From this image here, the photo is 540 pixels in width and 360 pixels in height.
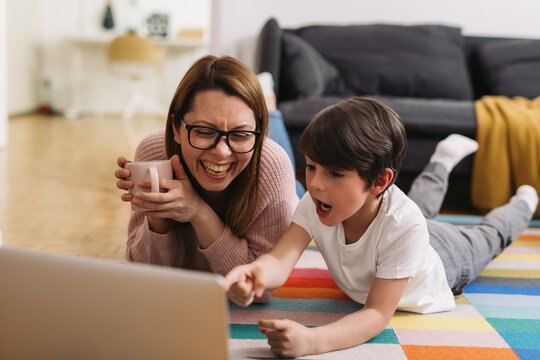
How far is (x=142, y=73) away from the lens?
645cm

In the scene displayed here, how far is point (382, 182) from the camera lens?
45.2 inches

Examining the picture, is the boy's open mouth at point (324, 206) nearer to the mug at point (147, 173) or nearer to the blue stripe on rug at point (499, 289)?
the mug at point (147, 173)

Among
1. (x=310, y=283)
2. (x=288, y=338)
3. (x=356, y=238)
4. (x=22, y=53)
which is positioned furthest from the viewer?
(x=22, y=53)

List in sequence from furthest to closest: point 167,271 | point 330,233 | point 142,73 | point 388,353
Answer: point 142,73
point 330,233
point 388,353
point 167,271

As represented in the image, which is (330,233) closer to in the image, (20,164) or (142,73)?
(20,164)

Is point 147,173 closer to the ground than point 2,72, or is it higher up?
higher up

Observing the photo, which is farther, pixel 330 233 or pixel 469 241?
pixel 469 241

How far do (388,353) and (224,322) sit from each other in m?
0.56

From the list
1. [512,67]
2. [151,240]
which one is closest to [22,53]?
[512,67]

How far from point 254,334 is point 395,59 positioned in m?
2.37

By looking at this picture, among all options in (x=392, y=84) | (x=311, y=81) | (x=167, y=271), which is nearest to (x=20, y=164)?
(x=311, y=81)

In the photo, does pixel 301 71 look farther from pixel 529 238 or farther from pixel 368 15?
pixel 529 238

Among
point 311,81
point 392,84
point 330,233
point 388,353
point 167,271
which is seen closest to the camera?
point 167,271

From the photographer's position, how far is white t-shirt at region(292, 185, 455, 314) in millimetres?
1166
